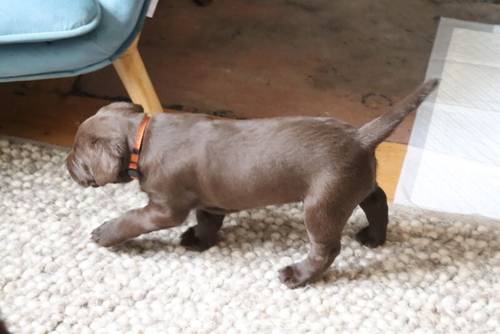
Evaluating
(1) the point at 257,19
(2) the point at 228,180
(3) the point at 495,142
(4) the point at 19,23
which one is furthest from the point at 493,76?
(4) the point at 19,23

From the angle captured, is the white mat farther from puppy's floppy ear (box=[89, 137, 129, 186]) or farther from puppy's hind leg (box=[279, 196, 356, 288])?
puppy's floppy ear (box=[89, 137, 129, 186])

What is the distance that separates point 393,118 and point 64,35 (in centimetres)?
77

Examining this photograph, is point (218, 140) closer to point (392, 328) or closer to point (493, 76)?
point (392, 328)

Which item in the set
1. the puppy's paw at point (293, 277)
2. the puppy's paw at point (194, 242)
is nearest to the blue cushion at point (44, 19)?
the puppy's paw at point (194, 242)

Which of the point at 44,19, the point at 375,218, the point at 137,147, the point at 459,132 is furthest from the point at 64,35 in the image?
the point at 459,132

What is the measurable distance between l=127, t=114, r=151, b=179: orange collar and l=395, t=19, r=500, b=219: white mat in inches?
30.6

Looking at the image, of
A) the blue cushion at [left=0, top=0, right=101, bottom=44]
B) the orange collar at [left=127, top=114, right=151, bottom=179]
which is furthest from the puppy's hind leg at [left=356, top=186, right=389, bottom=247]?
the blue cushion at [left=0, top=0, right=101, bottom=44]

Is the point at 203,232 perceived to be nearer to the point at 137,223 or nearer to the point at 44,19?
the point at 137,223

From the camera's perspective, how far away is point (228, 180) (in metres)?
1.50

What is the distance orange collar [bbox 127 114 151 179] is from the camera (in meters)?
1.51

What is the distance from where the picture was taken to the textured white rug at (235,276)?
1633 mm

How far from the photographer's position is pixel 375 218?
1.71 metres

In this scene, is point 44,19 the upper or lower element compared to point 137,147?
upper

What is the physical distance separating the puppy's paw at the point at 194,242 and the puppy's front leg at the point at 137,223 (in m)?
0.16
